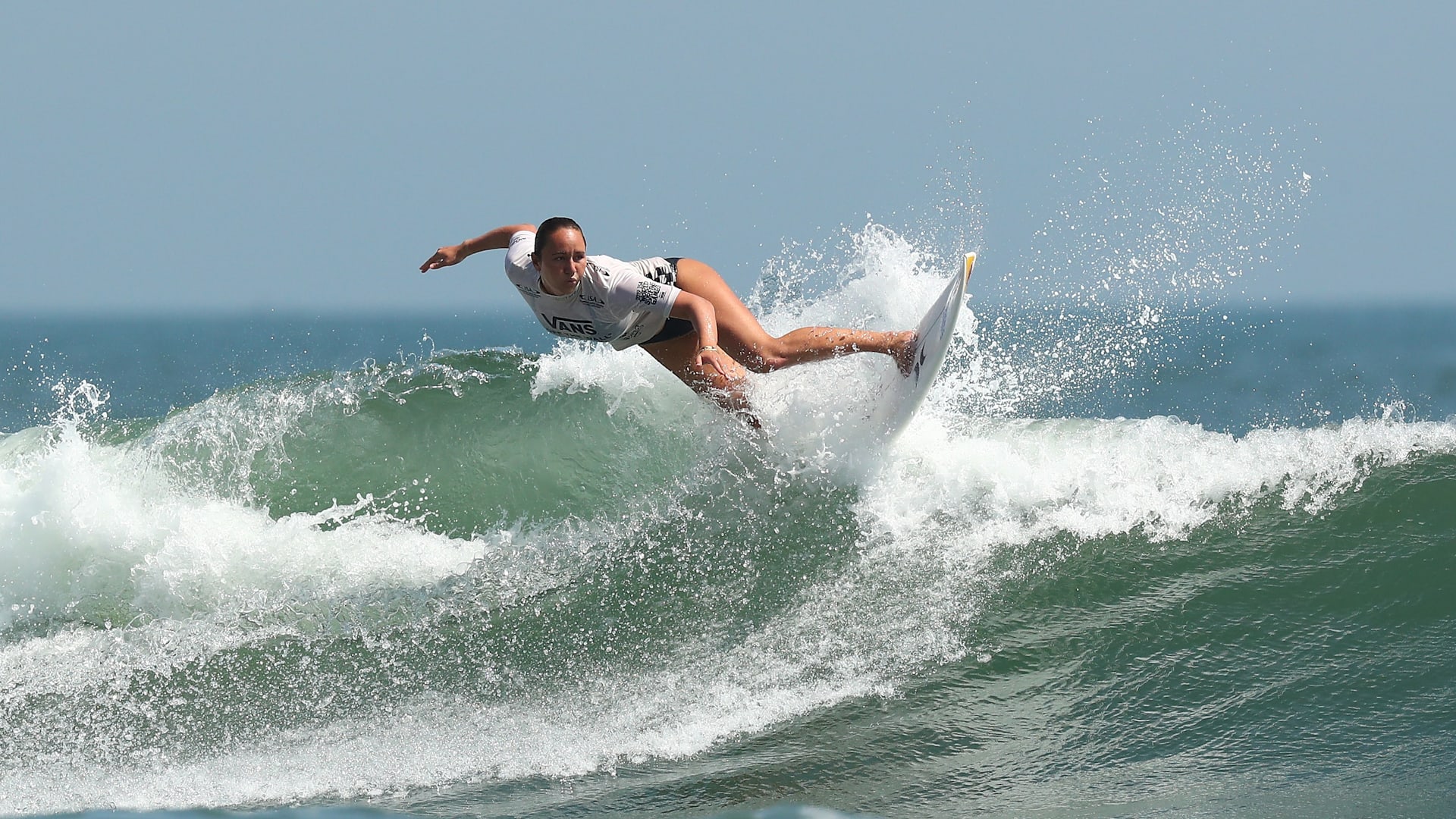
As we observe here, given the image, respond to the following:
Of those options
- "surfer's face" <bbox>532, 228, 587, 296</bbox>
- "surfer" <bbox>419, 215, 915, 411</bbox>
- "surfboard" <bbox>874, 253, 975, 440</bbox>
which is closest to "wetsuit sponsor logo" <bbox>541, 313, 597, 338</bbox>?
"surfer" <bbox>419, 215, 915, 411</bbox>

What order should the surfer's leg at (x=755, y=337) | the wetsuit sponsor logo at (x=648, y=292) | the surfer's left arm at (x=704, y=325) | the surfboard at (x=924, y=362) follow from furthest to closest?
1. the surfer's leg at (x=755, y=337)
2. the surfboard at (x=924, y=362)
3. the wetsuit sponsor logo at (x=648, y=292)
4. the surfer's left arm at (x=704, y=325)

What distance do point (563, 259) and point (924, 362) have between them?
1959mm

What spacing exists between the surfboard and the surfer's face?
1.81 metres

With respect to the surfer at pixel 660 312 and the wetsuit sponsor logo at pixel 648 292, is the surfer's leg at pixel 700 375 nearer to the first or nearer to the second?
the surfer at pixel 660 312

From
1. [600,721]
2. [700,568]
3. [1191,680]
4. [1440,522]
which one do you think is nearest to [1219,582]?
[1191,680]

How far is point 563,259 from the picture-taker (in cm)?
536

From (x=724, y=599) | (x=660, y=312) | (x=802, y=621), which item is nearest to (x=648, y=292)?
(x=660, y=312)

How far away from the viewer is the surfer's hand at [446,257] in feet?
20.4

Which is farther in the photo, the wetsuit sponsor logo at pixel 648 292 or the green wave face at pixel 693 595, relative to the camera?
the wetsuit sponsor logo at pixel 648 292

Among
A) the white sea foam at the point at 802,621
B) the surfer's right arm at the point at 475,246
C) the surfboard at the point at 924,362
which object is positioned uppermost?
the surfer's right arm at the point at 475,246

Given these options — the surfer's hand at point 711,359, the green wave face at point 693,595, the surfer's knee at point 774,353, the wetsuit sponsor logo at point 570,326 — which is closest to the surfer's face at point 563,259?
the wetsuit sponsor logo at point 570,326

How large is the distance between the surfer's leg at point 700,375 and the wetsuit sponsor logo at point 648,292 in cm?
39

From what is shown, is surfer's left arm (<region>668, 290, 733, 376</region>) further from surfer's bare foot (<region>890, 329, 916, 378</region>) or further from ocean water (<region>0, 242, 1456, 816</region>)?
surfer's bare foot (<region>890, 329, 916, 378</region>)

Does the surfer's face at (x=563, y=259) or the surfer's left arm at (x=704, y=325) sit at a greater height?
the surfer's face at (x=563, y=259)
